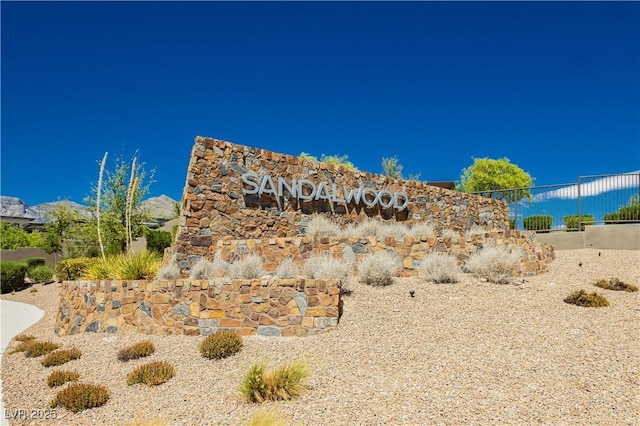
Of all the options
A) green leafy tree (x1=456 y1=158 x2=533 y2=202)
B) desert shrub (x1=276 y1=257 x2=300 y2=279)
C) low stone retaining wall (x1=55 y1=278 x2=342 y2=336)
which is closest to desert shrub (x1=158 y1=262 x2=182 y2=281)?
low stone retaining wall (x1=55 y1=278 x2=342 y2=336)

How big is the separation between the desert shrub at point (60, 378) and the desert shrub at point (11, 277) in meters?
23.0

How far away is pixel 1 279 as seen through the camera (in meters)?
25.2

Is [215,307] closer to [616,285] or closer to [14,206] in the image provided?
[616,285]

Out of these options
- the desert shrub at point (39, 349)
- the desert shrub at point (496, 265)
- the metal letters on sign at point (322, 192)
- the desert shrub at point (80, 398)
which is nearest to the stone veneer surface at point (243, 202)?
the metal letters on sign at point (322, 192)

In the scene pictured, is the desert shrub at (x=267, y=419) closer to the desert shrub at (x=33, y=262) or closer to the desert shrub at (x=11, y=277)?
the desert shrub at (x=11, y=277)

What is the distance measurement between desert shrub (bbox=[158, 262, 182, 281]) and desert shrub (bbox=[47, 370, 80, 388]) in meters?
3.29

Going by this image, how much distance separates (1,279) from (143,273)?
20.5 meters

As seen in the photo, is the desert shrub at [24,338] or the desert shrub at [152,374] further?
the desert shrub at [24,338]

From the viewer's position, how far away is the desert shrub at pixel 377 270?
32.1 ft

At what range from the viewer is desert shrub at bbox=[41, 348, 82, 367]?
8547mm

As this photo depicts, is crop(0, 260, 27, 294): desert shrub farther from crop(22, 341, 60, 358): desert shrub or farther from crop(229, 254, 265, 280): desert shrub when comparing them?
crop(229, 254, 265, 280): desert shrub

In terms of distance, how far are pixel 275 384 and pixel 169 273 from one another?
20.5ft

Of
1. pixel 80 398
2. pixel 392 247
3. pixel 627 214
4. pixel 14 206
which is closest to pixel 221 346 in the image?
pixel 80 398

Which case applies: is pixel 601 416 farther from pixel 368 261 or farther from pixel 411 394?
pixel 368 261
